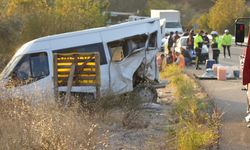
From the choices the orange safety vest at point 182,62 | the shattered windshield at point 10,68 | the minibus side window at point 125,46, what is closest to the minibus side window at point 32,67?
the shattered windshield at point 10,68

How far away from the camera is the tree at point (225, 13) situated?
65375 mm

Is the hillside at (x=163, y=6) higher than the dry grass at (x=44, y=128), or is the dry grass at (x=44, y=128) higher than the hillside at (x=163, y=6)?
the dry grass at (x=44, y=128)

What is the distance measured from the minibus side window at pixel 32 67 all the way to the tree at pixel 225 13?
168 ft

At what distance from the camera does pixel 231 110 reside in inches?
582

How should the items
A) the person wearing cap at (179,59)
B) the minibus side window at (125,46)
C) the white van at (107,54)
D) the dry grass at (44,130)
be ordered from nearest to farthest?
the dry grass at (44,130)
the white van at (107,54)
the minibus side window at (125,46)
the person wearing cap at (179,59)

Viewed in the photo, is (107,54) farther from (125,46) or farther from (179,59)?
(179,59)

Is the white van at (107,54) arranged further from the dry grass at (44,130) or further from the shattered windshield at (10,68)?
the dry grass at (44,130)

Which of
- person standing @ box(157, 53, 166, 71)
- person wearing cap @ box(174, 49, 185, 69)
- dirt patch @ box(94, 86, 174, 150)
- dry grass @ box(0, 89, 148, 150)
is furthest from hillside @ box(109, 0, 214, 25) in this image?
dry grass @ box(0, 89, 148, 150)

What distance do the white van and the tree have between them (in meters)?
49.2

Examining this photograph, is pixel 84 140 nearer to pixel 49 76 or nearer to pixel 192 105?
pixel 192 105

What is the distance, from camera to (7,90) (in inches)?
451

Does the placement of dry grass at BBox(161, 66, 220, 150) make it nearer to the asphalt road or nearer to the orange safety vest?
the asphalt road

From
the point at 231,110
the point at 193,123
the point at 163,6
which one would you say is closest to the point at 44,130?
the point at 193,123

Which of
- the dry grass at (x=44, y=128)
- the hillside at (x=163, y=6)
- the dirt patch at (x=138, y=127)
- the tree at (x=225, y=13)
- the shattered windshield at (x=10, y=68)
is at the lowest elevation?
the hillside at (x=163, y=6)
